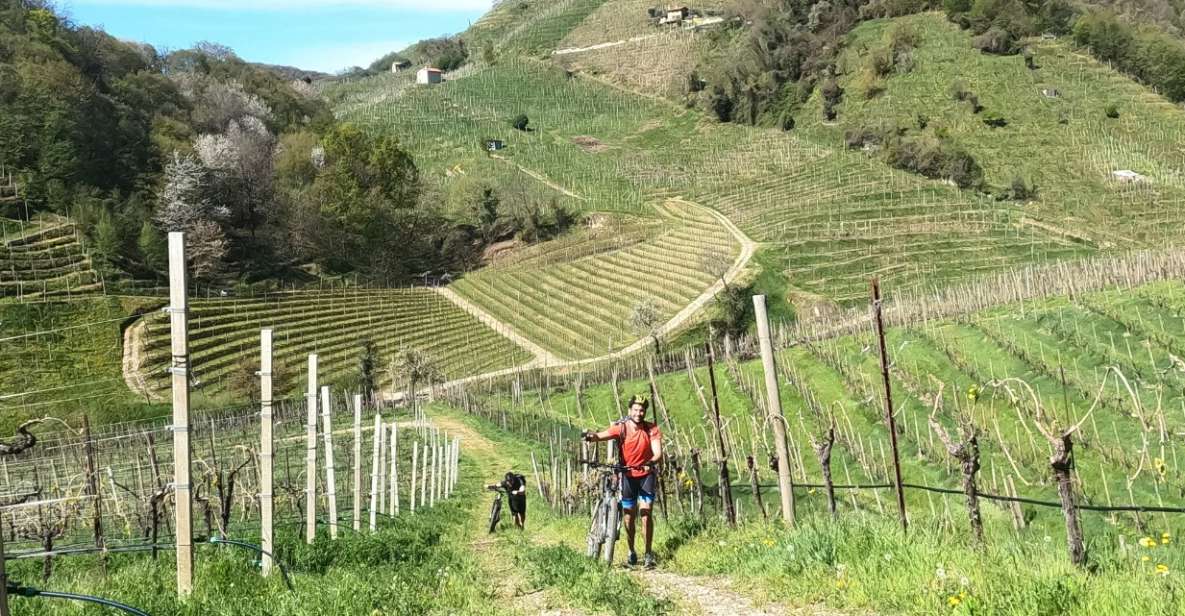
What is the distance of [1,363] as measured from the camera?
3747 cm

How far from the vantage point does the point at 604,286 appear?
5128 centimetres

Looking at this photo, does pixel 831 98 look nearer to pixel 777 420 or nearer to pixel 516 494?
pixel 516 494

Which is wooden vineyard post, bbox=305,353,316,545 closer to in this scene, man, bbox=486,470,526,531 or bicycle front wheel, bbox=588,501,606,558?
bicycle front wheel, bbox=588,501,606,558

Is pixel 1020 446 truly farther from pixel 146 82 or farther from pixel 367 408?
pixel 146 82

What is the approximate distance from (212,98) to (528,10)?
355 feet

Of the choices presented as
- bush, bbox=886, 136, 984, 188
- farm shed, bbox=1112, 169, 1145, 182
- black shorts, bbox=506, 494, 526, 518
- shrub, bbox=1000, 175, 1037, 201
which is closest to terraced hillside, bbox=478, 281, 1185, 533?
black shorts, bbox=506, 494, 526, 518

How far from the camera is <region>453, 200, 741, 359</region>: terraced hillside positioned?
45.3 m

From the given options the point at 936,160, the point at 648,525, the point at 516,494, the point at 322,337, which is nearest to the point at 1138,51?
the point at 936,160

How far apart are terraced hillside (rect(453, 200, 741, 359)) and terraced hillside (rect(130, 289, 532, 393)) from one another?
2.29m

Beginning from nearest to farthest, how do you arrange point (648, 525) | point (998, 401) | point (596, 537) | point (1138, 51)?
point (648, 525), point (596, 537), point (998, 401), point (1138, 51)

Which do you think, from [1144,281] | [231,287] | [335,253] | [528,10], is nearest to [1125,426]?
[1144,281]

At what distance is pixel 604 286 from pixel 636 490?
141 feet

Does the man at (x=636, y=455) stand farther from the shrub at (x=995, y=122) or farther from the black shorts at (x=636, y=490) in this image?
the shrub at (x=995, y=122)

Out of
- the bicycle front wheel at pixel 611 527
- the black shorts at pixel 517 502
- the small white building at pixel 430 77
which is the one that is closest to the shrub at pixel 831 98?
the small white building at pixel 430 77
